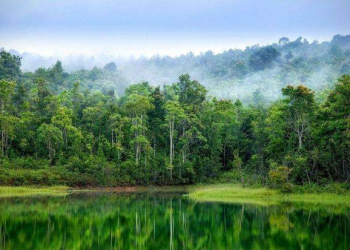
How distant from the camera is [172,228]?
20.9 meters

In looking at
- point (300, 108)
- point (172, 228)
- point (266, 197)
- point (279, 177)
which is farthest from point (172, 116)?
point (172, 228)

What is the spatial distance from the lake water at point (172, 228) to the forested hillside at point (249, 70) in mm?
53431

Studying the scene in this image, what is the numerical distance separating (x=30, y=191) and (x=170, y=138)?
1988 centimetres

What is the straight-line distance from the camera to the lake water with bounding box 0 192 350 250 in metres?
16.8

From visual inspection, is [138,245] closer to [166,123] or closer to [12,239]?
[12,239]

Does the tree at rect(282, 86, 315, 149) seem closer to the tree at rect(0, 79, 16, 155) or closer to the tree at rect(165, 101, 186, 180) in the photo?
the tree at rect(165, 101, 186, 180)

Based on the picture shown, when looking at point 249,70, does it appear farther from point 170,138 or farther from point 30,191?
point 30,191

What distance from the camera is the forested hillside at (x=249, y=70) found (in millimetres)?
99812

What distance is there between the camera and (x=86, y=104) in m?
62.4

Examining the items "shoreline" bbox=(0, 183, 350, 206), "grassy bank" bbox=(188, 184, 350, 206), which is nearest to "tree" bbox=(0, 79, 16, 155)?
"shoreline" bbox=(0, 183, 350, 206)

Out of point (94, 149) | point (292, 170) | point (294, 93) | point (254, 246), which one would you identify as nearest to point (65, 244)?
point (254, 246)

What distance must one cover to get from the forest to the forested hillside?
2386cm

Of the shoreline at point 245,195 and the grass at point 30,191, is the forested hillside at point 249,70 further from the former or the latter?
the grass at point 30,191

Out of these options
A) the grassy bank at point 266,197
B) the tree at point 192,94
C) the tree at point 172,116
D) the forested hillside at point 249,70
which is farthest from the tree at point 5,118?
the forested hillside at point 249,70
